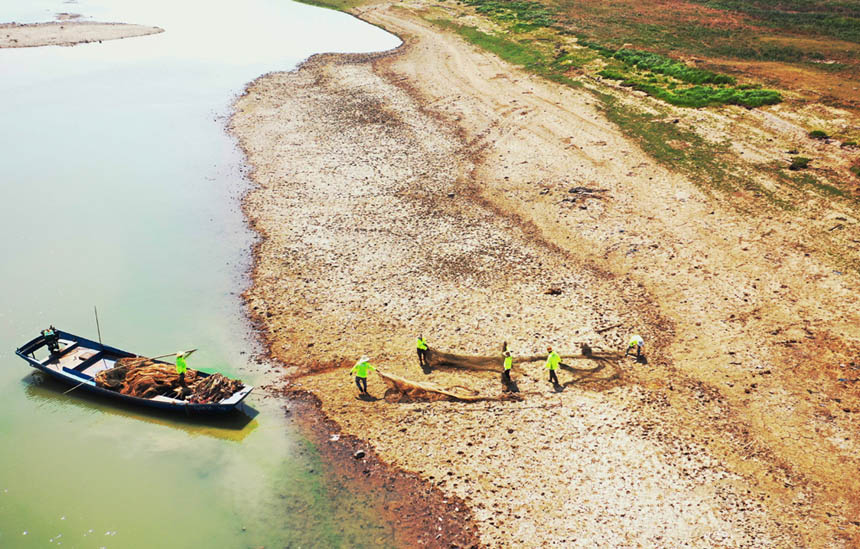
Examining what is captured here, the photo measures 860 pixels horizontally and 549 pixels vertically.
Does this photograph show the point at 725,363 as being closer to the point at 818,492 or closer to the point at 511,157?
the point at 818,492

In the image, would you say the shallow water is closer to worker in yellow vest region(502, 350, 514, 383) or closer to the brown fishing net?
the brown fishing net

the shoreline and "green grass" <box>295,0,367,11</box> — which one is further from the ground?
"green grass" <box>295,0,367,11</box>

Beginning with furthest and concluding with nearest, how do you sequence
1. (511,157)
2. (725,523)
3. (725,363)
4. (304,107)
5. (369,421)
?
(304,107)
(511,157)
(725,363)
(369,421)
(725,523)

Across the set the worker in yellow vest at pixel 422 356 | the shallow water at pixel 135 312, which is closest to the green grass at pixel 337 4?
the shallow water at pixel 135 312

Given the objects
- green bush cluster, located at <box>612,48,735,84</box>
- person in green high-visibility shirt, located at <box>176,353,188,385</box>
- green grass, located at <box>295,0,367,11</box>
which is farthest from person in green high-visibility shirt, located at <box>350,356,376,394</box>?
green grass, located at <box>295,0,367,11</box>

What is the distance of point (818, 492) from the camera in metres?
17.8

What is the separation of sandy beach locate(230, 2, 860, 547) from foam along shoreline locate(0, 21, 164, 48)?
50.3 meters

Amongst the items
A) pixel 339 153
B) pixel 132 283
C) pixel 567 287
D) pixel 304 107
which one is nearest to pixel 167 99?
pixel 304 107

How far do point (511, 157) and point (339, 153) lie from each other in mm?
13094

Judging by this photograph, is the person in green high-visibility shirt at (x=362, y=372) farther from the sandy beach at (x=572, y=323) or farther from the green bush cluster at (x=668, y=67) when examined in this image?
the green bush cluster at (x=668, y=67)

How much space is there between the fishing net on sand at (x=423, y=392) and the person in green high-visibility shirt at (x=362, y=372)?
33.0 inches

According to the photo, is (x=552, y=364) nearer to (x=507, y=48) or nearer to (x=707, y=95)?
(x=707, y=95)

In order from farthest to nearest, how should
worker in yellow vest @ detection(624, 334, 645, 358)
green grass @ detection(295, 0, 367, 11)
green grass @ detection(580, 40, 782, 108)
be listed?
green grass @ detection(295, 0, 367, 11)
green grass @ detection(580, 40, 782, 108)
worker in yellow vest @ detection(624, 334, 645, 358)

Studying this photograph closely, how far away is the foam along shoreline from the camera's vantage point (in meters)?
74.8
